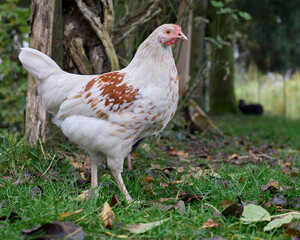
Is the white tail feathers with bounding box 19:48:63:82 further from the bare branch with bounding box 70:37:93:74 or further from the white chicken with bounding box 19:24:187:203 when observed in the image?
the bare branch with bounding box 70:37:93:74

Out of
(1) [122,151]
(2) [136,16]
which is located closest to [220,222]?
(1) [122,151]

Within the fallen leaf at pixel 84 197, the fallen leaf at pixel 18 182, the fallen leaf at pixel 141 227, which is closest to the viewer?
the fallen leaf at pixel 141 227

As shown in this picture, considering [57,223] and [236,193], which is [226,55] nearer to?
[236,193]

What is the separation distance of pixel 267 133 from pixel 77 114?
18.5 ft

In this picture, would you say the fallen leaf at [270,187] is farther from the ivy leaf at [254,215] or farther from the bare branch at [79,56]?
the bare branch at [79,56]

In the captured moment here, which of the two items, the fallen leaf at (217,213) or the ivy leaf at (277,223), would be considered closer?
the ivy leaf at (277,223)

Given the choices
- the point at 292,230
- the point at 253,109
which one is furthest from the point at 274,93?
the point at 292,230

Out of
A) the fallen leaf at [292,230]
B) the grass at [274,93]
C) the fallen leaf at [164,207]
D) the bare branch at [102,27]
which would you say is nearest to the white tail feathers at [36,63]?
the bare branch at [102,27]

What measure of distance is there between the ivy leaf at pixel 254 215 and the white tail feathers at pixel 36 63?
2.01 metres

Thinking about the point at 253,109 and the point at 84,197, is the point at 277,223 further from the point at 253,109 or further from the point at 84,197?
the point at 253,109

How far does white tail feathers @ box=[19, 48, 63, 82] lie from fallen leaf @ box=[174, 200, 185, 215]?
1.62 metres

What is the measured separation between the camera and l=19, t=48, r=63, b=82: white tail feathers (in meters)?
2.96

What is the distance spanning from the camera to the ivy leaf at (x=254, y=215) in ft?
6.92

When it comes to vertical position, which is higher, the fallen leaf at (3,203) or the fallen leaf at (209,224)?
the fallen leaf at (3,203)
